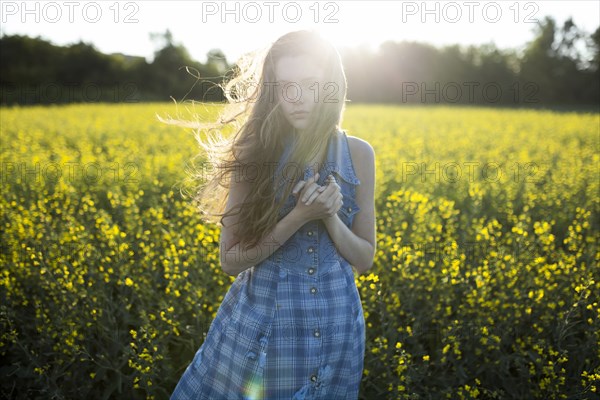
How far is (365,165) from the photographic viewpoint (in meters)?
1.59

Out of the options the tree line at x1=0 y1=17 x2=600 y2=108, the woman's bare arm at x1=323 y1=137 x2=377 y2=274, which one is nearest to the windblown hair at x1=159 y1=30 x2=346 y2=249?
the woman's bare arm at x1=323 y1=137 x2=377 y2=274

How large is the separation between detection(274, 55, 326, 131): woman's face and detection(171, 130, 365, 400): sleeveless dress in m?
0.17

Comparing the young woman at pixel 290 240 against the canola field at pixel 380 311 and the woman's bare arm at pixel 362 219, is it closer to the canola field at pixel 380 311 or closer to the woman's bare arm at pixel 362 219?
the woman's bare arm at pixel 362 219

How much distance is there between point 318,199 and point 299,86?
0.38 metres

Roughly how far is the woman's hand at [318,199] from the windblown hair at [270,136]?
0.15m

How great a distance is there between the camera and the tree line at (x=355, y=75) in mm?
32156

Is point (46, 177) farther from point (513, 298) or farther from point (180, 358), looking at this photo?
point (513, 298)

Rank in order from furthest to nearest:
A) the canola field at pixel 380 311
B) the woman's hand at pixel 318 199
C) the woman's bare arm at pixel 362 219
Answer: the canola field at pixel 380 311
the woman's bare arm at pixel 362 219
the woman's hand at pixel 318 199

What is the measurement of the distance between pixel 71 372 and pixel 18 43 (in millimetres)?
42407

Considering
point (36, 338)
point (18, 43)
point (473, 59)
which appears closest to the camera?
point (36, 338)

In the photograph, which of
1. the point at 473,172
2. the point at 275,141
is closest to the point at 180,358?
the point at 275,141

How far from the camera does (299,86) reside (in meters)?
1.46

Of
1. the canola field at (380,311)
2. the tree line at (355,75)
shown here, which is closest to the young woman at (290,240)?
the canola field at (380,311)

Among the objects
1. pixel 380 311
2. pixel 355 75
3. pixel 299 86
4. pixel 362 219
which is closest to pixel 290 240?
pixel 362 219
